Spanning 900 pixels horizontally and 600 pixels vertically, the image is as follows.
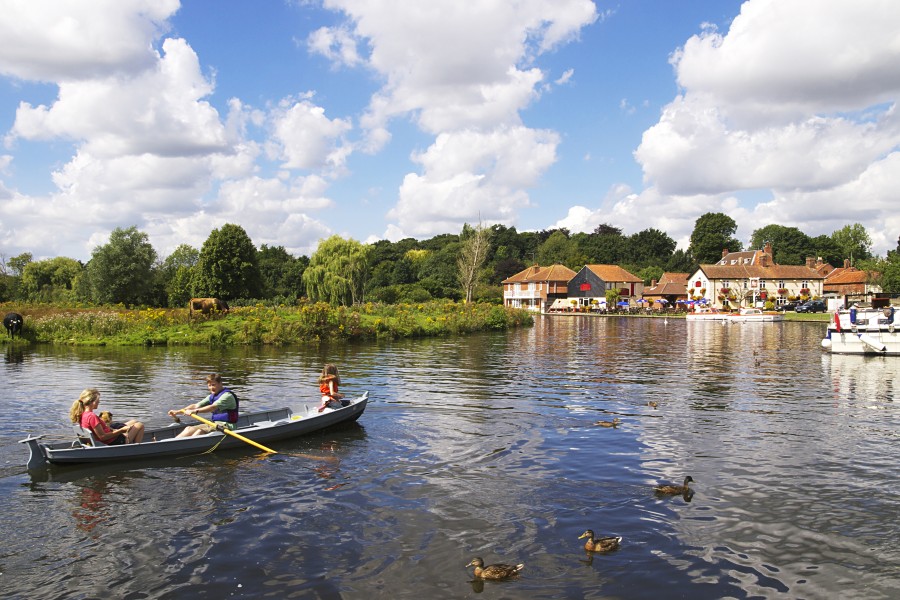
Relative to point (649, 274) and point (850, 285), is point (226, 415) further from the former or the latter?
point (649, 274)

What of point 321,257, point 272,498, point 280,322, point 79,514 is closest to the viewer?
point 79,514

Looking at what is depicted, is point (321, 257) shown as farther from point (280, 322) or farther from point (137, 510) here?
point (137, 510)

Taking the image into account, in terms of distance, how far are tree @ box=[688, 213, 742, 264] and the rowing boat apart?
405 ft

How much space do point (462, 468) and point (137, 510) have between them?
6088 mm

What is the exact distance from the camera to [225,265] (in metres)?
71.8

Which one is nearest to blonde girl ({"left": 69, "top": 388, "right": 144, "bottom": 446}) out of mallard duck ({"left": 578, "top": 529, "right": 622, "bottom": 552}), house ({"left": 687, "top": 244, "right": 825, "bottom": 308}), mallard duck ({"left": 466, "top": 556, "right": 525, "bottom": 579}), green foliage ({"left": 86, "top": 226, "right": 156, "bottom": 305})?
mallard duck ({"left": 466, "top": 556, "right": 525, "bottom": 579})

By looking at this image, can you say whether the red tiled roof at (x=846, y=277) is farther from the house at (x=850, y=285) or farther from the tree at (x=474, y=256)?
the tree at (x=474, y=256)

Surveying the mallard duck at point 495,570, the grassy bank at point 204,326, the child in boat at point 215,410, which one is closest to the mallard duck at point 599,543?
the mallard duck at point 495,570

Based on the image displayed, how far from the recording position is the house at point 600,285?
339 ft

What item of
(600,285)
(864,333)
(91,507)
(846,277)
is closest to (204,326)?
(91,507)

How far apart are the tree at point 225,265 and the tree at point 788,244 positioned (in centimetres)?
10927

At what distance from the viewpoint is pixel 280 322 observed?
125 feet

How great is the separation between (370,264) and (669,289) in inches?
2308

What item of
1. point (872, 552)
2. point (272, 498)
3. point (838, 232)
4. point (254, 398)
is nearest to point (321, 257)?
point (254, 398)
